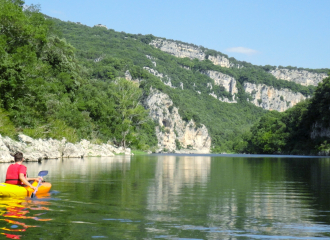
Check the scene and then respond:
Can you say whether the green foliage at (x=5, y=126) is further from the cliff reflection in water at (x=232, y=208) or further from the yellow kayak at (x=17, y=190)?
the yellow kayak at (x=17, y=190)

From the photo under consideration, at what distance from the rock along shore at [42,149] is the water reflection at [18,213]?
18.9 metres

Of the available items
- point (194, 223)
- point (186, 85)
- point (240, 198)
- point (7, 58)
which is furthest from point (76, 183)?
point (186, 85)

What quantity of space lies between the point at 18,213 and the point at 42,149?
1120 inches

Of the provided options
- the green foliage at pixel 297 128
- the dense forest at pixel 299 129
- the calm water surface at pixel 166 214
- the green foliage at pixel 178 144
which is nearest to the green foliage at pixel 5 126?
the calm water surface at pixel 166 214

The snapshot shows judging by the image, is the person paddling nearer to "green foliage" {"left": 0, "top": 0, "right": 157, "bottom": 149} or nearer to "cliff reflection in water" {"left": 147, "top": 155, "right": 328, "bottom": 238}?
"cliff reflection in water" {"left": 147, "top": 155, "right": 328, "bottom": 238}

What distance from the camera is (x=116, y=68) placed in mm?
126625

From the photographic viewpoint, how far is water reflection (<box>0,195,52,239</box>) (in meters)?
8.55

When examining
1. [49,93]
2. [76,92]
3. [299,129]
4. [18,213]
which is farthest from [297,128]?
[18,213]

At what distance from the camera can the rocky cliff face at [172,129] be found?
131875 millimetres

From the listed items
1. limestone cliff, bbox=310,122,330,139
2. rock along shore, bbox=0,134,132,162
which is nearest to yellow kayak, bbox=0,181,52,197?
rock along shore, bbox=0,134,132,162

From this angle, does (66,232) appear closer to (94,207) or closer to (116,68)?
(94,207)

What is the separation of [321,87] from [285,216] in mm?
88346

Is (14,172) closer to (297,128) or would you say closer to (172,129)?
(297,128)

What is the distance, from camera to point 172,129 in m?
139
